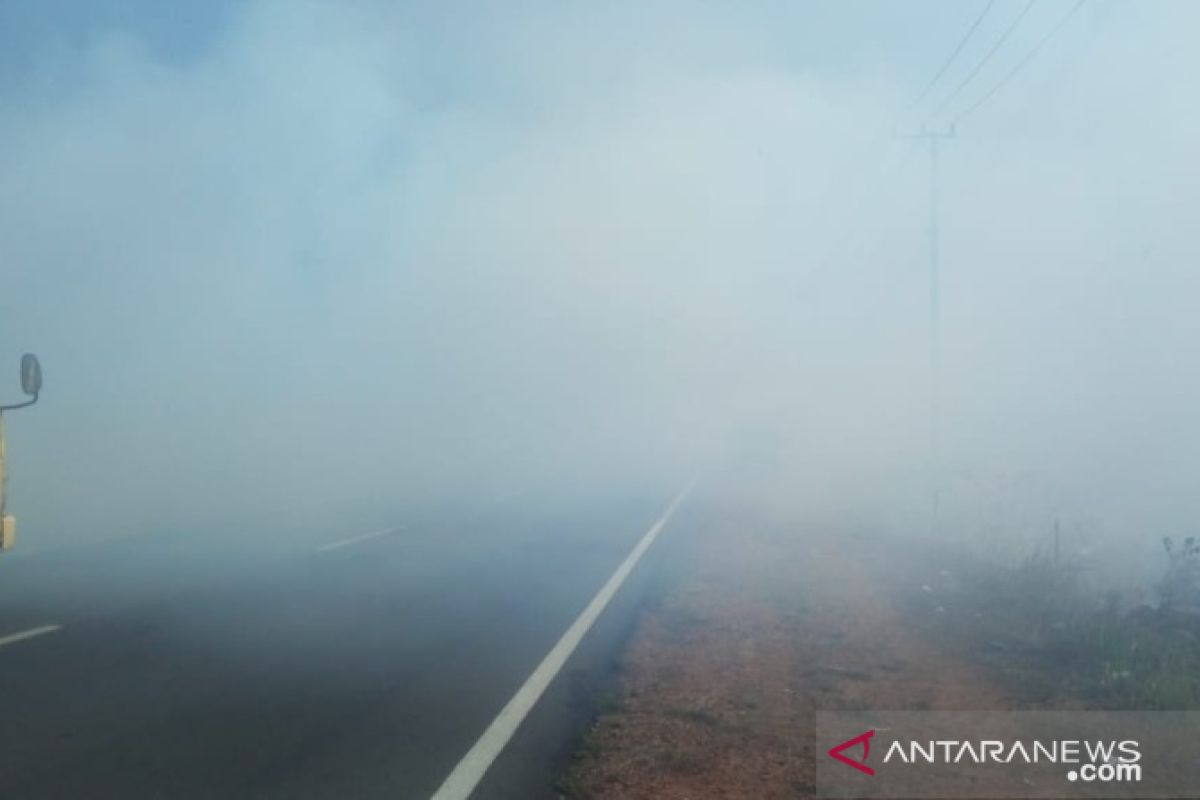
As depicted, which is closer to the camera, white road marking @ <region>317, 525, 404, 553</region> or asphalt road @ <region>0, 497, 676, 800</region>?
asphalt road @ <region>0, 497, 676, 800</region>

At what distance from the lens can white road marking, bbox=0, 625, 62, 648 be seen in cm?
959

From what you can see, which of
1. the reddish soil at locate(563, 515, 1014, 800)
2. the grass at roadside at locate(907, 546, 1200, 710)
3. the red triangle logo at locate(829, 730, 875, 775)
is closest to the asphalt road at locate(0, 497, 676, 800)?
the reddish soil at locate(563, 515, 1014, 800)

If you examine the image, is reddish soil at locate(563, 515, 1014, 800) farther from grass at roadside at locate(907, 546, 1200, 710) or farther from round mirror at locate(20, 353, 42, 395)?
round mirror at locate(20, 353, 42, 395)

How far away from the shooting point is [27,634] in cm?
993

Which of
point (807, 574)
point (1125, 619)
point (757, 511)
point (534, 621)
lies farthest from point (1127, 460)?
point (534, 621)

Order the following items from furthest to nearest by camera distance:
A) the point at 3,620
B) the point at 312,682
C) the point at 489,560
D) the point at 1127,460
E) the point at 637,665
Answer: the point at 1127,460 < the point at 489,560 < the point at 3,620 < the point at 637,665 < the point at 312,682

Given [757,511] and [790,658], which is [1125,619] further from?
[757,511]

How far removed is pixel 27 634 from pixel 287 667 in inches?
114

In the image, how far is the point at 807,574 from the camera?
580 inches

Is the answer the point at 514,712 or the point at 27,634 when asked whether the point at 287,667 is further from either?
the point at 27,634

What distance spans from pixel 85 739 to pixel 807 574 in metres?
9.94

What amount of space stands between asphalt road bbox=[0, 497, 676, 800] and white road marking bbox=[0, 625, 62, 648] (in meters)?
0.06

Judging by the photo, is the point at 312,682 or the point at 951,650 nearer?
the point at 312,682

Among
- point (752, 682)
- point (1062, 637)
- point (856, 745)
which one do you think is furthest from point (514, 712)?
point (1062, 637)
